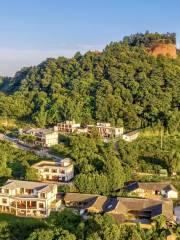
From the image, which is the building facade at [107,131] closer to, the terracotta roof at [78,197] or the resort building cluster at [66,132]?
the resort building cluster at [66,132]

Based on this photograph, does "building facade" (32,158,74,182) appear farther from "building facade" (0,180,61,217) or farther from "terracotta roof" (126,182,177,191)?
"terracotta roof" (126,182,177,191)

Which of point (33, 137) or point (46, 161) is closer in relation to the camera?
point (46, 161)

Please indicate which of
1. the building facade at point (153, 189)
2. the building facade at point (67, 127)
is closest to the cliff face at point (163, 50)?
the building facade at point (67, 127)

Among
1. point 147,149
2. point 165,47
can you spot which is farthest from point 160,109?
point 165,47

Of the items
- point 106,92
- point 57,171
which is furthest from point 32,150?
point 106,92

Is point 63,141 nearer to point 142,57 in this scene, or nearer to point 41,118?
point 41,118
